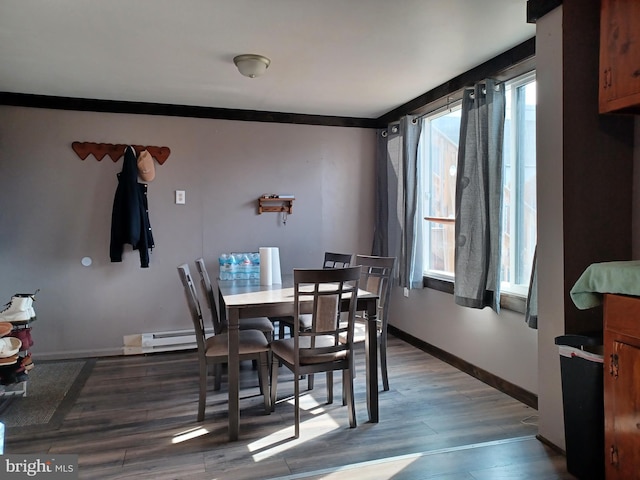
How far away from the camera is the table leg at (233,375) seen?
2.47m

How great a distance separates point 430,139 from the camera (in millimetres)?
4199

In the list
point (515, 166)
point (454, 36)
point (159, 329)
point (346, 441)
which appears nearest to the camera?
point (346, 441)

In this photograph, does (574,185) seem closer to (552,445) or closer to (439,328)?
(552,445)

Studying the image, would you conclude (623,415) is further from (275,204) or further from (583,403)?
(275,204)

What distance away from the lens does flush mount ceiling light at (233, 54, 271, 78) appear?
2.98 metres

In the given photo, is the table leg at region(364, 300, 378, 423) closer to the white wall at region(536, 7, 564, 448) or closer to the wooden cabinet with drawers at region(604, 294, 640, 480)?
the white wall at region(536, 7, 564, 448)

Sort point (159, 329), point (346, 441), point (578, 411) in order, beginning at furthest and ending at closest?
point (159, 329), point (346, 441), point (578, 411)

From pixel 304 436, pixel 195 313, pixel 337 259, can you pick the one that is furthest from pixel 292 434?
pixel 337 259

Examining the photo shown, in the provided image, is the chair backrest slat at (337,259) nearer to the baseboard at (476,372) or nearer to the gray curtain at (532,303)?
the baseboard at (476,372)

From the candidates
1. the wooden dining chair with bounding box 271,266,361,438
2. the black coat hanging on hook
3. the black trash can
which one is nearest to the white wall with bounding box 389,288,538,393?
the black trash can

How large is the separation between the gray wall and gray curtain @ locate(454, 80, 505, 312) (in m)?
1.62

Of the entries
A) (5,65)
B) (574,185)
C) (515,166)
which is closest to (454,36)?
(515,166)

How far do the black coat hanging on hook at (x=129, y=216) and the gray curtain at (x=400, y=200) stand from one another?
2301 millimetres

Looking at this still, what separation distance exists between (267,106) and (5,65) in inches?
80.5
